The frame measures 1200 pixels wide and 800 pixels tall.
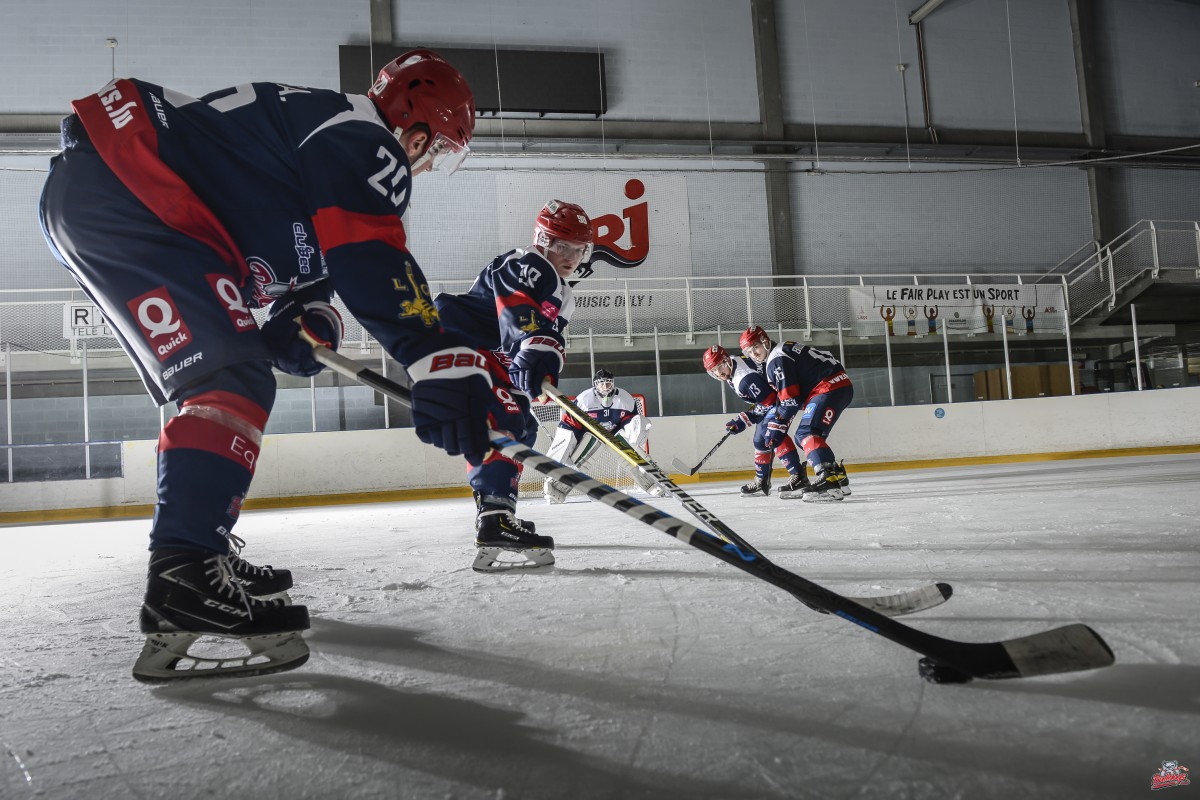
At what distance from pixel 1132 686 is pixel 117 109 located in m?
1.73

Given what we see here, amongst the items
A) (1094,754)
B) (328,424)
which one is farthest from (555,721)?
(328,424)

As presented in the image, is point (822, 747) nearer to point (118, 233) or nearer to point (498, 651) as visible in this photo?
point (498, 651)

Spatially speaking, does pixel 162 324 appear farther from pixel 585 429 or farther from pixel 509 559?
pixel 585 429

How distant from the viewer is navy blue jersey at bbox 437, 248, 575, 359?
8.93ft

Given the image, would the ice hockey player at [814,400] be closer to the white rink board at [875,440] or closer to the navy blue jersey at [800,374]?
the navy blue jersey at [800,374]

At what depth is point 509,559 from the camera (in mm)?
2445

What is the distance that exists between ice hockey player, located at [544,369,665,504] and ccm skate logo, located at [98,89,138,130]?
4816 millimetres

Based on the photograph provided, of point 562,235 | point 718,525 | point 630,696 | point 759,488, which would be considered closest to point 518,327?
point 562,235

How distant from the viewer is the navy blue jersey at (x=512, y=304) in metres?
2.72

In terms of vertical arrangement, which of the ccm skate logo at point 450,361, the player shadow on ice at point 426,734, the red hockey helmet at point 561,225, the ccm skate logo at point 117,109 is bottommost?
the player shadow on ice at point 426,734

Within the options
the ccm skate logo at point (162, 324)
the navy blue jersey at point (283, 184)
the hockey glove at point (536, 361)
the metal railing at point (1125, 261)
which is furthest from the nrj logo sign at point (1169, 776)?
the metal railing at point (1125, 261)

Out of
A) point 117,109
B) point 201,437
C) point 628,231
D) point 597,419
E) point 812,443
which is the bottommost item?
point 812,443

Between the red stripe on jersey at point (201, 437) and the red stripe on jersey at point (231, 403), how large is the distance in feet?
0.09

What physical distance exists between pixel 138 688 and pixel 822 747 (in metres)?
0.94
